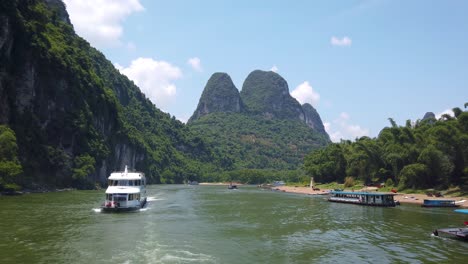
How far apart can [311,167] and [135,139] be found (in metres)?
88.9

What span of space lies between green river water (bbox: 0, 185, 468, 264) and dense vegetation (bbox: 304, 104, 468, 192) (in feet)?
105

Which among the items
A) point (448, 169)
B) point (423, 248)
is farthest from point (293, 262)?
point (448, 169)

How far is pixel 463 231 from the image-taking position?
35.2 metres

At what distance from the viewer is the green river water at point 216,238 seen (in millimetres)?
27922

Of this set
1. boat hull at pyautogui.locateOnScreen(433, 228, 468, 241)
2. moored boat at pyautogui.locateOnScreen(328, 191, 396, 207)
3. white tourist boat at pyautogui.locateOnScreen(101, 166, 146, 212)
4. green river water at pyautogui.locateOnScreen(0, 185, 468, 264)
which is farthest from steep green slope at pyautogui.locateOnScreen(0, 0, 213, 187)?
boat hull at pyautogui.locateOnScreen(433, 228, 468, 241)

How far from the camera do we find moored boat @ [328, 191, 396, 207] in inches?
2714

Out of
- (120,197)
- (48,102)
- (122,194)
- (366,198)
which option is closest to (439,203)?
(366,198)

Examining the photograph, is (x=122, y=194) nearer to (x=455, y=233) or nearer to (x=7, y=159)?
(x=7, y=159)

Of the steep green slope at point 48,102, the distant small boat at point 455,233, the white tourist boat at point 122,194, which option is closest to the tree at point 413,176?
the distant small boat at point 455,233

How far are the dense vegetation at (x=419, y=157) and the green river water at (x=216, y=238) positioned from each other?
31.9 m

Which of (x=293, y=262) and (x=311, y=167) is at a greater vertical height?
(x=311, y=167)

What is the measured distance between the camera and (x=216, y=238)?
35500 millimetres

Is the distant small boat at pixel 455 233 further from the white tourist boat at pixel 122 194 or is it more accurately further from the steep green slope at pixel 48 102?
the steep green slope at pixel 48 102

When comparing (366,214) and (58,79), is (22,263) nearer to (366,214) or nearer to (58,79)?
(366,214)
